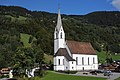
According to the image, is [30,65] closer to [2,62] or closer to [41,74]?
[41,74]

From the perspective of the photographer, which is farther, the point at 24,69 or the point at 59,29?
the point at 59,29

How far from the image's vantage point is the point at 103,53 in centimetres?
16138

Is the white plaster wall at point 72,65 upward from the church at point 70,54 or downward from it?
downward

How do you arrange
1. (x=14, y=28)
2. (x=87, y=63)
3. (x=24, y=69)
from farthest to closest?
(x=14, y=28), (x=87, y=63), (x=24, y=69)

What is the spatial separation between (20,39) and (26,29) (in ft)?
58.3

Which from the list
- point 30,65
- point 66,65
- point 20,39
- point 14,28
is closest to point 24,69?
point 30,65

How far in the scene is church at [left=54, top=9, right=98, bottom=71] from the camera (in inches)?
3275

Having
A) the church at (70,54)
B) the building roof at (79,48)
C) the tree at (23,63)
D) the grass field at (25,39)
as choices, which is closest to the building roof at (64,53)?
the church at (70,54)

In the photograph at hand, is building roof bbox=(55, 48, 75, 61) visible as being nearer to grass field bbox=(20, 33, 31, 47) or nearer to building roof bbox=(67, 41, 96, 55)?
building roof bbox=(67, 41, 96, 55)

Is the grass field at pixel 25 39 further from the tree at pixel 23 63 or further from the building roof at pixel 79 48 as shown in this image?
the tree at pixel 23 63

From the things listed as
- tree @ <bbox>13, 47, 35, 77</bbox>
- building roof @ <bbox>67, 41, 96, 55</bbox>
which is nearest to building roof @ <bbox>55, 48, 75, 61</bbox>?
building roof @ <bbox>67, 41, 96, 55</bbox>

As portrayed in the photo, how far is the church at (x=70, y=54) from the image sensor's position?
8319cm

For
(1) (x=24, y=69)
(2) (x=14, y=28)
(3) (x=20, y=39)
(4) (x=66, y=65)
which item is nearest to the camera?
(1) (x=24, y=69)

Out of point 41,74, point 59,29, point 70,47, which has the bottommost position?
point 41,74
